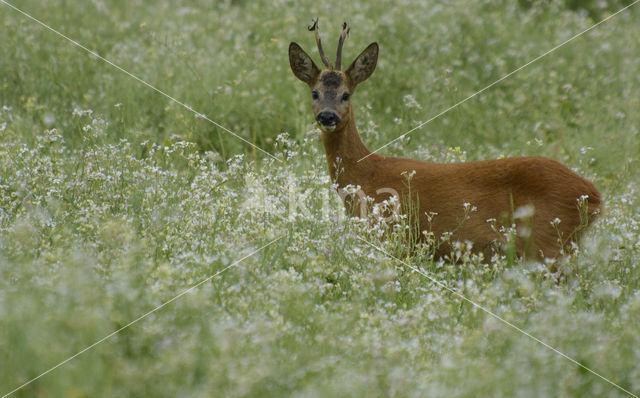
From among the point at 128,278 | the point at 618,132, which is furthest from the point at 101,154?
the point at 618,132

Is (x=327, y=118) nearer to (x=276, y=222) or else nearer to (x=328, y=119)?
(x=328, y=119)

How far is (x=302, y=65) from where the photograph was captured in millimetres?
5297

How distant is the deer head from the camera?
4.95m

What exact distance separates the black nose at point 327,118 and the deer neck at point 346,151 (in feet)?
0.61

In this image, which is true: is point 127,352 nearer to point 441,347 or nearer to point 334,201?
point 441,347

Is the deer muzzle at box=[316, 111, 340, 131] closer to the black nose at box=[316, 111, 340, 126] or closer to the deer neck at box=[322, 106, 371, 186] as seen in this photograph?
the black nose at box=[316, 111, 340, 126]

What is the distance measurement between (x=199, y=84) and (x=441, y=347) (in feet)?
14.9

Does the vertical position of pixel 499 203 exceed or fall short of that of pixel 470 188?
it falls short

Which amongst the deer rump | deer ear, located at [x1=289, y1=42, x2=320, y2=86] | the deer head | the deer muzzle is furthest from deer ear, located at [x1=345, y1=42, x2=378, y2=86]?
the deer rump

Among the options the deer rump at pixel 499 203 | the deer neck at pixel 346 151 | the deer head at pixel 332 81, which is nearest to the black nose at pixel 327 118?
the deer head at pixel 332 81

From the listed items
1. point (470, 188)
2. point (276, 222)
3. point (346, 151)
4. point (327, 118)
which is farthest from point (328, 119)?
point (470, 188)

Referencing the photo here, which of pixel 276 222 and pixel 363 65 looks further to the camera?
pixel 363 65

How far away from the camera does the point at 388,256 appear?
4.15m

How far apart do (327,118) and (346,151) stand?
0.34m
